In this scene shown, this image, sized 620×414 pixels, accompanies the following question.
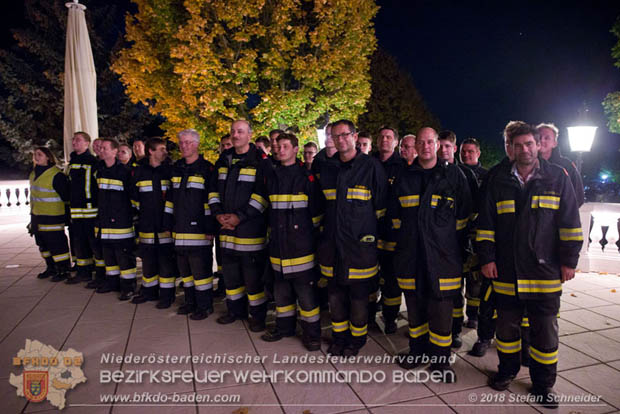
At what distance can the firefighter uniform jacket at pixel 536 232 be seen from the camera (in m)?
3.13

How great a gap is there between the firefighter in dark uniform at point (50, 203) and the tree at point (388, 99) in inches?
874

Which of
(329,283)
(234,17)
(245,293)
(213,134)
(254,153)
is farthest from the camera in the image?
(213,134)

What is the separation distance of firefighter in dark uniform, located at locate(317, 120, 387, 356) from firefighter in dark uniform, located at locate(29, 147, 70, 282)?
5033 mm

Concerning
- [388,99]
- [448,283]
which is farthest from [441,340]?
[388,99]

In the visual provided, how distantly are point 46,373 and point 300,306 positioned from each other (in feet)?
8.39

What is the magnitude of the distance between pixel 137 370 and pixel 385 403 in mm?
2379

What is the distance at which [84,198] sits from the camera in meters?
6.14

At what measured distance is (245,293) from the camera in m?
5.06

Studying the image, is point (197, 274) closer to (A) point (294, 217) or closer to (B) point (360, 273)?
(A) point (294, 217)

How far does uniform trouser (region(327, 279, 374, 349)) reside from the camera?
→ 3.92 m

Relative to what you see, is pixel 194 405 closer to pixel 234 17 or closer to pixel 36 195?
pixel 36 195

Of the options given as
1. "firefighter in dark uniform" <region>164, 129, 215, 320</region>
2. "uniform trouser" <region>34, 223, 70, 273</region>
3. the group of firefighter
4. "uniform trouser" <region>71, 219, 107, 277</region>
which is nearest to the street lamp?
the group of firefighter

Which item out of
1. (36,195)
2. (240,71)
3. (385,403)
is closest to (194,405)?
(385,403)

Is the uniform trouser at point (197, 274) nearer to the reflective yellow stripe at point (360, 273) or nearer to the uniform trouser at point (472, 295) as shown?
the reflective yellow stripe at point (360, 273)
